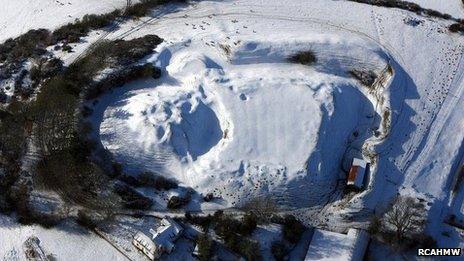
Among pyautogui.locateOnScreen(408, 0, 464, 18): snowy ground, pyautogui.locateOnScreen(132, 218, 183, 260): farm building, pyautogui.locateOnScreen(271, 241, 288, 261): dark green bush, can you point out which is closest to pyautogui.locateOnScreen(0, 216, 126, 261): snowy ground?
pyautogui.locateOnScreen(132, 218, 183, 260): farm building

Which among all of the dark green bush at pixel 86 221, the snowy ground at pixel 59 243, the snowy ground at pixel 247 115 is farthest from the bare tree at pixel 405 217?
the dark green bush at pixel 86 221

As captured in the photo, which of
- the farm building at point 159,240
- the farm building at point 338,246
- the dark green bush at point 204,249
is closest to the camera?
the farm building at point 338,246

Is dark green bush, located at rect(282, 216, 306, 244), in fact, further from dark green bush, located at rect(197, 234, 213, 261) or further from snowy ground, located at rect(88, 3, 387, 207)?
dark green bush, located at rect(197, 234, 213, 261)

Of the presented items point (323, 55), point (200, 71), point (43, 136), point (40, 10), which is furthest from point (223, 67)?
point (40, 10)

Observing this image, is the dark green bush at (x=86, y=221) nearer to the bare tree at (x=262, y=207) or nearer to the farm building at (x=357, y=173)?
the bare tree at (x=262, y=207)

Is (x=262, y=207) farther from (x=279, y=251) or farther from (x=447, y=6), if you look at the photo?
(x=447, y=6)

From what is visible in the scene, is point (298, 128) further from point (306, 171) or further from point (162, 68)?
point (162, 68)
